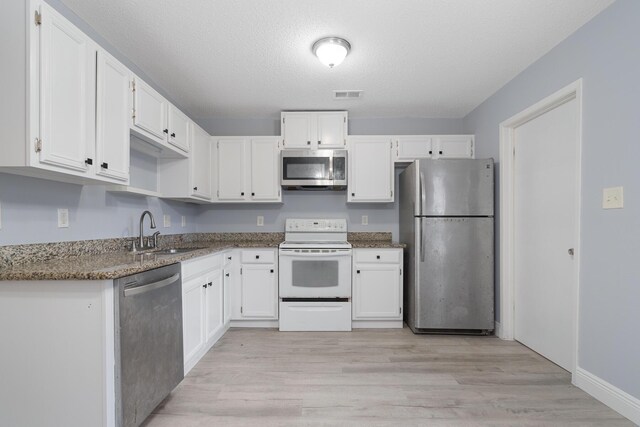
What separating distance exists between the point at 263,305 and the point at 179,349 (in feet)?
4.19

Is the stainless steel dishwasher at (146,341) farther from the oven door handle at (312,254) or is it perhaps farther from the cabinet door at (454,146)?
the cabinet door at (454,146)

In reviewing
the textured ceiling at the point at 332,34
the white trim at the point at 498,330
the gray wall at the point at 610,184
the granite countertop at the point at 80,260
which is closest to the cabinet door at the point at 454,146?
the textured ceiling at the point at 332,34

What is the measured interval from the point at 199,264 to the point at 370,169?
2.18 m

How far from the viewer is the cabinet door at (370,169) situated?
11.1 feet

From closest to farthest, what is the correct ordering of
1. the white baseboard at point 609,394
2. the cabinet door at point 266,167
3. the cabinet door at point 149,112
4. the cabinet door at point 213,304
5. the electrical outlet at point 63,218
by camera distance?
the white baseboard at point 609,394
the electrical outlet at point 63,218
the cabinet door at point 149,112
the cabinet door at point 213,304
the cabinet door at point 266,167

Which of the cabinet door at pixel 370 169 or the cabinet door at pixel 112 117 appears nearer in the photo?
the cabinet door at pixel 112 117

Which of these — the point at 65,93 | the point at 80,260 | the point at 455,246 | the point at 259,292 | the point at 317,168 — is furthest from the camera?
the point at 317,168

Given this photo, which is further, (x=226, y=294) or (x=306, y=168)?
(x=306, y=168)

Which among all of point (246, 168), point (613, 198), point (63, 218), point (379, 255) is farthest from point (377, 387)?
point (246, 168)

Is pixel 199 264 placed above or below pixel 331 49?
below

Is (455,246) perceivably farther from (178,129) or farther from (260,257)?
(178,129)

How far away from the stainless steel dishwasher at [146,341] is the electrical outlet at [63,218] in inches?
29.3

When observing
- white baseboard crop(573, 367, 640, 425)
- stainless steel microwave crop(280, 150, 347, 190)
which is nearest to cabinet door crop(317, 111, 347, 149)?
stainless steel microwave crop(280, 150, 347, 190)

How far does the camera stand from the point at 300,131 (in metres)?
3.38
